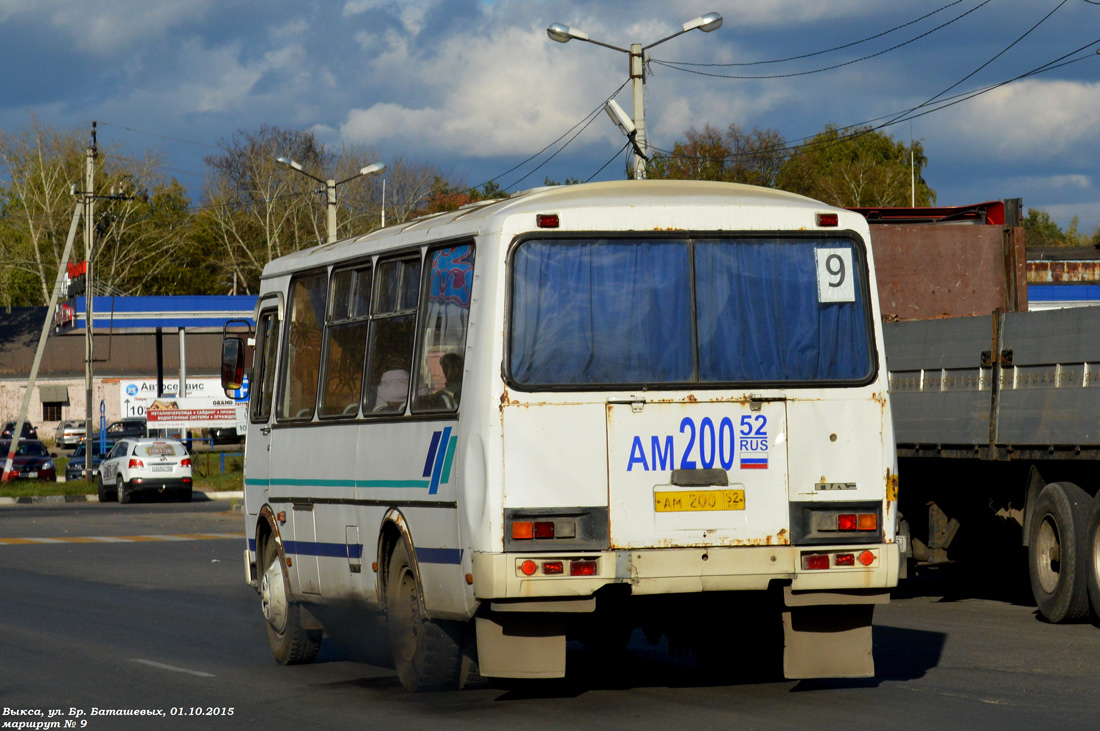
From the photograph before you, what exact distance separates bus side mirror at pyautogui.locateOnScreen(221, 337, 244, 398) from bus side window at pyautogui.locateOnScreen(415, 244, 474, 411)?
3.42 m

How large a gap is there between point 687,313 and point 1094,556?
537 cm

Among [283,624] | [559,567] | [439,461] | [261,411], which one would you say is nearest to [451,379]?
[439,461]

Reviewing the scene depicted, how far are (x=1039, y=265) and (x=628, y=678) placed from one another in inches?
1760

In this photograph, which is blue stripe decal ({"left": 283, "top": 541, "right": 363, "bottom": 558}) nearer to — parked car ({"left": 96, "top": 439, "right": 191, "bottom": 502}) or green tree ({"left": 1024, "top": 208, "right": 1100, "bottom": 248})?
parked car ({"left": 96, "top": 439, "right": 191, "bottom": 502})

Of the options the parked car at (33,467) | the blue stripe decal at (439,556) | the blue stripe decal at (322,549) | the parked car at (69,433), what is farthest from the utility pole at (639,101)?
the parked car at (69,433)

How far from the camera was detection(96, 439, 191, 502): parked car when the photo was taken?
3919cm

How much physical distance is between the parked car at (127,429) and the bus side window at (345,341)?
49858 mm

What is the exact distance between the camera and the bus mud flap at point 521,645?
817 cm

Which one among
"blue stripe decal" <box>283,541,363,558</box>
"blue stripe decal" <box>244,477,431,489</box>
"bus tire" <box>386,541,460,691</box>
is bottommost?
"bus tire" <box>386,541,460,691</box>

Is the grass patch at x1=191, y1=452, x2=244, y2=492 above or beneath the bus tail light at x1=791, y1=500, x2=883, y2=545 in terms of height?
beneath

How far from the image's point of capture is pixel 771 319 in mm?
8633

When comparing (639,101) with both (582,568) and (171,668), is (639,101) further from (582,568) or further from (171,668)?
(582,568)

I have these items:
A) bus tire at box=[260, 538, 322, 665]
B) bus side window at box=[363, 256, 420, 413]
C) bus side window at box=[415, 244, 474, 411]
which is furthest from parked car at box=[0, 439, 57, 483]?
bus side window at box=[415, 244, 474, 411]

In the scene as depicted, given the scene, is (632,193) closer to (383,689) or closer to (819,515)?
(819,515)
